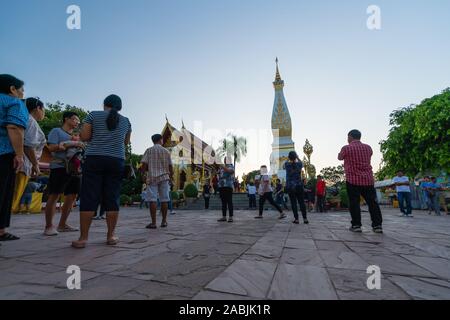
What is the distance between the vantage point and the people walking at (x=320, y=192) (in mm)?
12289

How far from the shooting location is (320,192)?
12.7m

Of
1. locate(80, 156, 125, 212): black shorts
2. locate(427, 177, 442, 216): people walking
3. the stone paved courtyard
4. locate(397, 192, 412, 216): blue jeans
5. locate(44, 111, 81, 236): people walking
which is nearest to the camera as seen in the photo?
the stone paved courtyard

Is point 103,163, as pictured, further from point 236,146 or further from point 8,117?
point 236,146

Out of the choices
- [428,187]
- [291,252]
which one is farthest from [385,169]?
[291,252]

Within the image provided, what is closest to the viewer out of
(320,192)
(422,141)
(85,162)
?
(85,162)

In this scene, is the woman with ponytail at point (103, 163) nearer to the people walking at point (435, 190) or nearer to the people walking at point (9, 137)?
the people walking at point (9, 137)

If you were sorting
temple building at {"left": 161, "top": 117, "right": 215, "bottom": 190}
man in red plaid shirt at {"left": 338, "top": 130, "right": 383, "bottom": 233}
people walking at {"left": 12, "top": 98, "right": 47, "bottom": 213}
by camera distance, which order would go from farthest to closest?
temple building at {"left": 161, "top": 117, "right": 215, "bottom": 190}
man in red plaid shirt at {"left": 338, "top": 130, "right": 383, "bottom": 233}
people walking at {"left": 12, "top": 98, "right": 47, "bottom": 213}

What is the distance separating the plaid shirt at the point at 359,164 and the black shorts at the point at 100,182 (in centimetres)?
406

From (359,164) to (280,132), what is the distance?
1597 inches

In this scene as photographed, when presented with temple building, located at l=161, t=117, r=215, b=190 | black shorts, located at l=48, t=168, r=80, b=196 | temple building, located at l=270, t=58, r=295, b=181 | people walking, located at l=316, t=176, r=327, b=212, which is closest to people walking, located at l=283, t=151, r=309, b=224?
black shorts, located at l=48, t=168, r=80, b=196

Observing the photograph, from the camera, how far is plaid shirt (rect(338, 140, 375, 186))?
15.0 ft

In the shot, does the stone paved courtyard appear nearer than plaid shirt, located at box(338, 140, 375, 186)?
Yes

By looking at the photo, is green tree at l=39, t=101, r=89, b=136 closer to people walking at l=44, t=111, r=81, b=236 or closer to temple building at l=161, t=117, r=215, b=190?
temple building at l=161, t=117, r=215, b=190

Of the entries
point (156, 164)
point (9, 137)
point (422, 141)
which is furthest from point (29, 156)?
point (422, 141)
